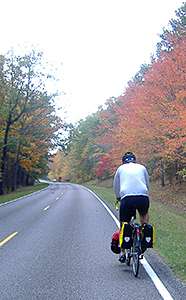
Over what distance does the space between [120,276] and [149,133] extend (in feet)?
45.8

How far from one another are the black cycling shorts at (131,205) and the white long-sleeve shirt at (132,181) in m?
0.07

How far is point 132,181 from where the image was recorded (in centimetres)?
531

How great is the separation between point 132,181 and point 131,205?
40cm

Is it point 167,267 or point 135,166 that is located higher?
point 135,166

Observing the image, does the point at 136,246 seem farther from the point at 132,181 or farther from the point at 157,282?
the point at 132,181

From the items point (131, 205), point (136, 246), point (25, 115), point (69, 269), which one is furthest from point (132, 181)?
point (25, 115)

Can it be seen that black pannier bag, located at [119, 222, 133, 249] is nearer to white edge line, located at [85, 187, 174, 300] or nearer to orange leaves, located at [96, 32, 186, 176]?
white edge line, located at [85, 187, 174, 300]

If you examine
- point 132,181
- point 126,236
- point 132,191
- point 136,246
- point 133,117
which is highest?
point 133,117

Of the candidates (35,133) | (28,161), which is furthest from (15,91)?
(28,161)

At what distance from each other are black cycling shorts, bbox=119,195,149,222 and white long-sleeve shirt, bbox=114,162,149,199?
0.22 ft

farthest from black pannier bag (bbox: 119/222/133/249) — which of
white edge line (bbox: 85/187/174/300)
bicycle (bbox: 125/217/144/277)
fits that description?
white edge line (bbox: 85/187/174/300)

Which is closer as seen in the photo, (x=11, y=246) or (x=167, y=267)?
(x=167, y=267)

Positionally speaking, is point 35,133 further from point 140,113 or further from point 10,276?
point 10,276

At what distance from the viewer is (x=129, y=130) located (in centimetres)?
2169
